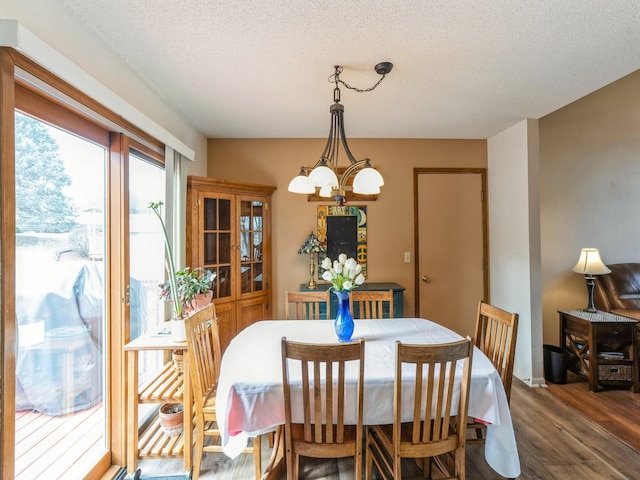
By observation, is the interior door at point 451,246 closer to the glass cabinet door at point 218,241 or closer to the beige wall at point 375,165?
the beige wall at point 375,165

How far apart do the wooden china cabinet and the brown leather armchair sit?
12.0ft

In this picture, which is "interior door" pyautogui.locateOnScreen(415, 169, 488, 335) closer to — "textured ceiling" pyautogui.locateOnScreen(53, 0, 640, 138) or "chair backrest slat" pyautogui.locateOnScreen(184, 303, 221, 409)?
"textured ceiling" pyautogui.locateOnScreen(53, 0, 640, 138)

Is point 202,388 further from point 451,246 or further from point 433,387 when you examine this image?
point 451,246

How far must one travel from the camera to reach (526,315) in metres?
2.93

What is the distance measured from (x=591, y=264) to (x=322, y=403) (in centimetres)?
330

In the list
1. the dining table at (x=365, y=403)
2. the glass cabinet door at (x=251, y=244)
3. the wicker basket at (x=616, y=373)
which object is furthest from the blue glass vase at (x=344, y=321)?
the wicker basket at (x=616, y=373)

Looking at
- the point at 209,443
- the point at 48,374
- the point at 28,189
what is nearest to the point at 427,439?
the point at 209,443

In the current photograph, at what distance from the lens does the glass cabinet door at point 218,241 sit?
284cm

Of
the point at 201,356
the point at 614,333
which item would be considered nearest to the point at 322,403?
the point at 201,356

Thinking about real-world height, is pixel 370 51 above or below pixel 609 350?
above

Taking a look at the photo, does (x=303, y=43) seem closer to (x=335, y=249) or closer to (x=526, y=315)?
(x=335, y=249)

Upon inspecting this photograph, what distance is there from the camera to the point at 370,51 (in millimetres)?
1820

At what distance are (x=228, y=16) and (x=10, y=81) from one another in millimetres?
986

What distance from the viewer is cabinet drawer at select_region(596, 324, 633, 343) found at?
269cm
